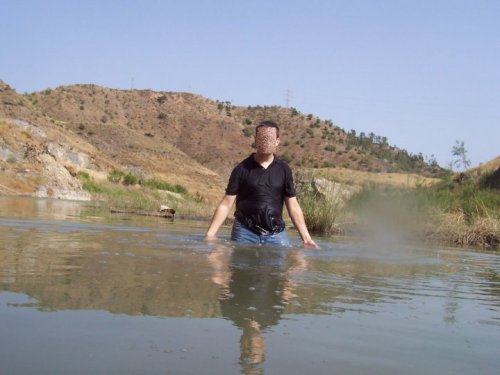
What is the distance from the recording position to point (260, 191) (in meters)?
8.00

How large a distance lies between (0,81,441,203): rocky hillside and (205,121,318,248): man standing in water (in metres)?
31.1

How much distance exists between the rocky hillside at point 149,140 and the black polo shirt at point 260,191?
3112 cm

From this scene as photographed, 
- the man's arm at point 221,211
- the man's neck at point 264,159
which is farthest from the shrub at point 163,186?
the man's neck at point 264,159

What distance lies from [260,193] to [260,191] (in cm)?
3

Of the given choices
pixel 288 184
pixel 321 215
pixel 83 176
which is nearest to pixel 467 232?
pixel 321 215

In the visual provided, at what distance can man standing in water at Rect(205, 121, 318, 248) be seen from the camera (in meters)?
7.98

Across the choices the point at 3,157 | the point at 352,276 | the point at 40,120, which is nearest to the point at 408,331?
the point at 352,276

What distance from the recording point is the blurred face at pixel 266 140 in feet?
25.7

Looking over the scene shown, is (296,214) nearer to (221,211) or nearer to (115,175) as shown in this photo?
(221,211)

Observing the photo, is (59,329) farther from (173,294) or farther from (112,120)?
(112,120)

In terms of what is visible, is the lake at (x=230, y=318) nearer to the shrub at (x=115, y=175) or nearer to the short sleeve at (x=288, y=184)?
the short sleeve at (x=288, y=184)

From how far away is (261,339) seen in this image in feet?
9.22

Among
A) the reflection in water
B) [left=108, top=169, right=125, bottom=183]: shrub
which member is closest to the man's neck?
the reflection in water

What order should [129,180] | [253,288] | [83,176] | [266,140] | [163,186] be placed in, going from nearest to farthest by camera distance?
[253,288] → [266,140] → [83,176] → [129,180] → [163,186]
